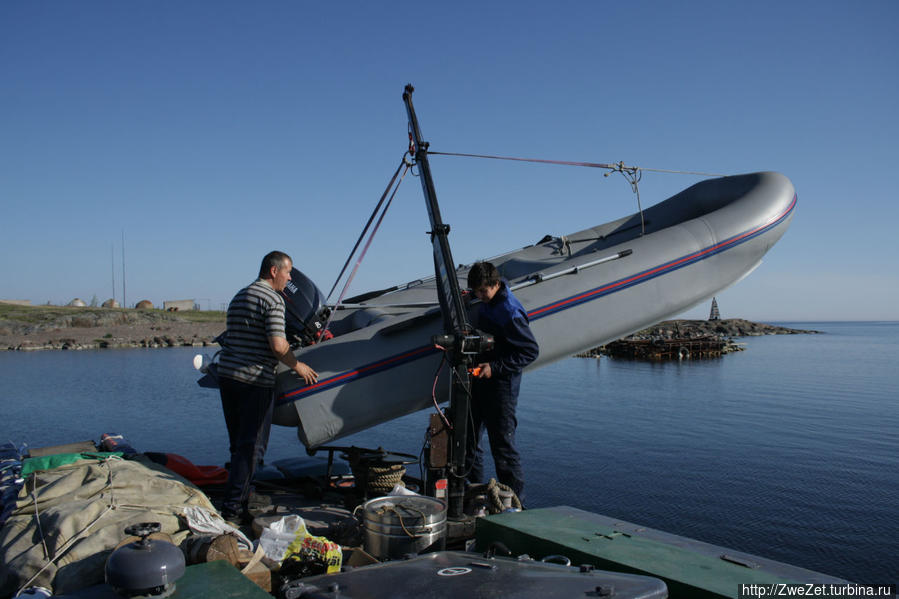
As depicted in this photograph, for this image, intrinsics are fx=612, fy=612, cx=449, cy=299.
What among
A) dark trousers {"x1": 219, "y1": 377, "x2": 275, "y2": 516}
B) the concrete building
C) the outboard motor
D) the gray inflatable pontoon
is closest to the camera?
dark trousers {"x1": 219, "y1": 377, "x2": 275, "y2": 516}

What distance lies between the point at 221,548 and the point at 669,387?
19.8m

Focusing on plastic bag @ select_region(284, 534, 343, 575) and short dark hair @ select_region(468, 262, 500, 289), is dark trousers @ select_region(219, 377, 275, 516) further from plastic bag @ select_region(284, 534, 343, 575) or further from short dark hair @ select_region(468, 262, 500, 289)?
short dark hair @ select_region(468, 262, 500, 289)

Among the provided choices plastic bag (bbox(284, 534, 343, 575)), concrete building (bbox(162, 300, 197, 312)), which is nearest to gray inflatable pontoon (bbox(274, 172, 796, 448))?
plastic bag (bbox(284, 534, 343, 575))

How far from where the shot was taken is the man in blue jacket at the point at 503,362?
174 inches

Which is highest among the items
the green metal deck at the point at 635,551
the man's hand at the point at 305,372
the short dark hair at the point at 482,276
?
the short dark hair at the point at 482,276

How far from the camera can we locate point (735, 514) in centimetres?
731

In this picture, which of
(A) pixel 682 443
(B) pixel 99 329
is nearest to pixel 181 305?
(B) pixel 99 329

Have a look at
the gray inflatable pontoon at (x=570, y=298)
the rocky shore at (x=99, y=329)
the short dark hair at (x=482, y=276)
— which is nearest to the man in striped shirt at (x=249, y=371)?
the gray inflatable pontoon at (x=570, y=298)

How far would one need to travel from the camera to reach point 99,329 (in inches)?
1775

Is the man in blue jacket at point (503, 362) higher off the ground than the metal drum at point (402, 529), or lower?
higher

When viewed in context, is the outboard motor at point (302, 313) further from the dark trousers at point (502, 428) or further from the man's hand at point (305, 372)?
the dark trousers at point (502, 428)

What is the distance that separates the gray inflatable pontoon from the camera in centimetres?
485

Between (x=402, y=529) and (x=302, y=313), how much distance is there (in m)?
2.46

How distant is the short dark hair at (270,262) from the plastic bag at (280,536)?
1.64 m
